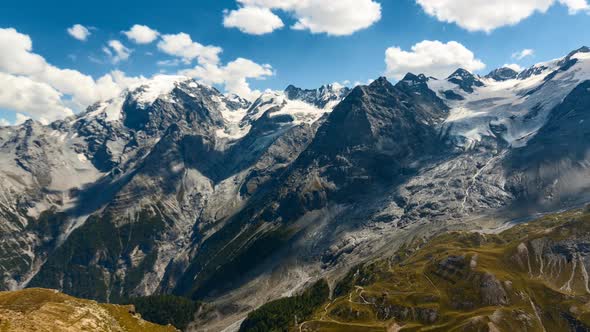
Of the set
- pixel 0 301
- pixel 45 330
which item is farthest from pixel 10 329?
pixel 0 301

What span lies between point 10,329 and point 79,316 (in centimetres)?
2607

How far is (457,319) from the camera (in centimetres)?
19962

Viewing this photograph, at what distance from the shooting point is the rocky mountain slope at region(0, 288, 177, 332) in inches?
3539

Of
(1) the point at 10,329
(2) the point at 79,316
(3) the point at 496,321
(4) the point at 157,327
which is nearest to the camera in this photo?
(1) the point at 10,329

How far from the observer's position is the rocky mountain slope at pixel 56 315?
89.9 meters

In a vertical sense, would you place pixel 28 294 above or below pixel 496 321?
above

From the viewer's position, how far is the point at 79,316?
109 meters

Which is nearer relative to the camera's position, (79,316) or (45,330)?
(45,330)

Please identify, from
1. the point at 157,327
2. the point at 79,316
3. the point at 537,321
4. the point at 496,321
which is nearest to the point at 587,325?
the point at 537,321

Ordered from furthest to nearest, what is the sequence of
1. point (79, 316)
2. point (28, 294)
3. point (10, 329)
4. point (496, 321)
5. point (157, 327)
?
point (496, 321), point (157, 327), point (28, 294), point (79, 316), point (10, 329)

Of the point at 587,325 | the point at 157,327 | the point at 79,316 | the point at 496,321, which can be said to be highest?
the point at 79,316

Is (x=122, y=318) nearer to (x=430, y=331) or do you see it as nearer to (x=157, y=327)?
(x=157, y=327)

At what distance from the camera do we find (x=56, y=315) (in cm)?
10244

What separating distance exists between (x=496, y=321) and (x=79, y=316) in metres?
165
